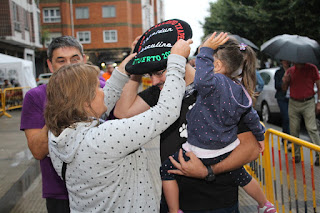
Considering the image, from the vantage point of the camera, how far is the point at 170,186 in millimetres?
1989

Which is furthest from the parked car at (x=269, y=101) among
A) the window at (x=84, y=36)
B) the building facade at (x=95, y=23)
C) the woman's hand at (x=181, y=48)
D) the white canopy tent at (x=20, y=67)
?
the window at (x=84, y=36)

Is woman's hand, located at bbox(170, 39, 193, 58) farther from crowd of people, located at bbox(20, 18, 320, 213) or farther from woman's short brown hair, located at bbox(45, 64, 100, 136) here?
woman's short brown hair, located at bbox(45, 64, 100, 136)

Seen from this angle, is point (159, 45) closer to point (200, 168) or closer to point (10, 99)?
point (200, 168)

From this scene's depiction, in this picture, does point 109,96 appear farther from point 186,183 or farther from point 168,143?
point 186,183

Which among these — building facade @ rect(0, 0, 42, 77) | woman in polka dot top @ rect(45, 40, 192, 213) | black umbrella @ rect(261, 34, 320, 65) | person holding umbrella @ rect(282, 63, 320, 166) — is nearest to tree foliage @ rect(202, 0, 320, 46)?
black umbrella @ rect(261, 34, 320, 65)

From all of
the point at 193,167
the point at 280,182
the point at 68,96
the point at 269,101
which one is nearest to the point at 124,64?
the point at 68,96

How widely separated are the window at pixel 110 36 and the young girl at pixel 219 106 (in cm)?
3889

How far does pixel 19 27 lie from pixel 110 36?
51.0 feet

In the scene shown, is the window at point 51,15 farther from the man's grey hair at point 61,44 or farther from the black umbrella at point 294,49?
the man's grey hair at point 61,44

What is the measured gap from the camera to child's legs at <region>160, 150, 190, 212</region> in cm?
196

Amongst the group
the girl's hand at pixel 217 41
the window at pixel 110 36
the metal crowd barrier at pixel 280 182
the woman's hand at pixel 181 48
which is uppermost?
the window at pixel 110 36

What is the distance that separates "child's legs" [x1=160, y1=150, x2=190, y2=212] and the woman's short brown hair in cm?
58

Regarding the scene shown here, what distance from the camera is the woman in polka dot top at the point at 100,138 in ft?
5.22

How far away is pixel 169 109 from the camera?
1.59 m
